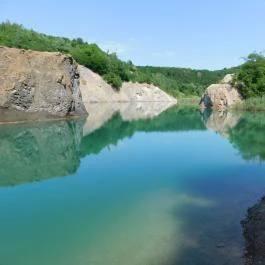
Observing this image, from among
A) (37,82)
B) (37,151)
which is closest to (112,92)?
(37,82)

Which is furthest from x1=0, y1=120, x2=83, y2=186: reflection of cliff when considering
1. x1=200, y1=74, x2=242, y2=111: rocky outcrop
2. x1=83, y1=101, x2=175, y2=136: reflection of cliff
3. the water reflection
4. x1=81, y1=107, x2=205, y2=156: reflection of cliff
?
x1=200, y1=74, x2=242, y2=111: rocky outcrop

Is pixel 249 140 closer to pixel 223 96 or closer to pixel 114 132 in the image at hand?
pixel 114 132

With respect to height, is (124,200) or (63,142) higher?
(63,142)

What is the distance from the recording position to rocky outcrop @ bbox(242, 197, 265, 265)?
800cm

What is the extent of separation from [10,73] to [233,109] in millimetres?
33952

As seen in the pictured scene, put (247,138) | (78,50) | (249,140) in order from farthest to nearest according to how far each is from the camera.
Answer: (78,50), (247,138), (249,140)

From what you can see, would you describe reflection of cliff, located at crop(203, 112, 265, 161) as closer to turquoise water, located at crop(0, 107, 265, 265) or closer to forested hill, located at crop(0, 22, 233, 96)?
turquoise water, located at crop(0, 107, 265, 265)

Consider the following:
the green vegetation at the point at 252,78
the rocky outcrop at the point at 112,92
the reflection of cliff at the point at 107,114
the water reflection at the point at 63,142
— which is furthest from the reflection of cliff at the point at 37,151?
the rocky outcrop at the point at 112,92

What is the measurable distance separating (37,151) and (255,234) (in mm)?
14984

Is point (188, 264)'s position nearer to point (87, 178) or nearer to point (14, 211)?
point (14, 211)

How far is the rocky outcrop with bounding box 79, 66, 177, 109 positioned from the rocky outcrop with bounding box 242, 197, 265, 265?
193 ft

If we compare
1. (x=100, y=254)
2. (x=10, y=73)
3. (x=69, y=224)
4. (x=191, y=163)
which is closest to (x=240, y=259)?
(x=100, y=254)

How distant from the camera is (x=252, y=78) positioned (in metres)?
60.2

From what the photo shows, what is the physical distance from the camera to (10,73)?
3406 centimetres
